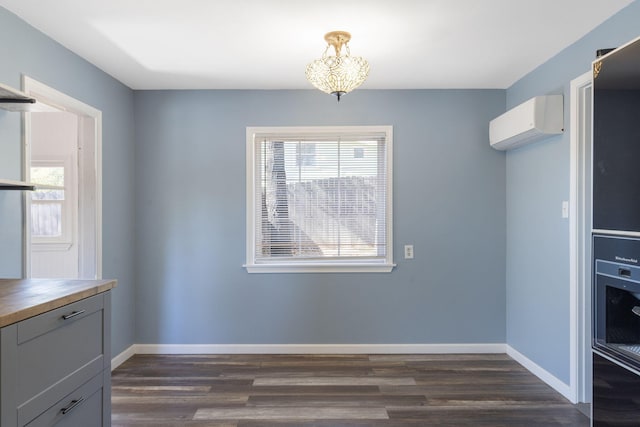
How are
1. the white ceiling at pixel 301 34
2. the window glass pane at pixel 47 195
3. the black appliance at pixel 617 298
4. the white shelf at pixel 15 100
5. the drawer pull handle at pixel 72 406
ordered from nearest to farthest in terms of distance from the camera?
the drawer pull handle at pixel 72 406, the black appliance at pixel 617 298, the white shelf at pixel 15 100, the white ceiling at pixel 301 34, the window glass pane at pixel 47 195

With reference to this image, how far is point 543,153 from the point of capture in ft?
9.27

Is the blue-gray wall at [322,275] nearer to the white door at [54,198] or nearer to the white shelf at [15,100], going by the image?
the white door at [54,198]

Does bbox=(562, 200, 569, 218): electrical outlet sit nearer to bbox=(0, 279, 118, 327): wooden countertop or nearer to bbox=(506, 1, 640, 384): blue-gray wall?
bbox=(506, 1, 640, 384): blue-gray wall

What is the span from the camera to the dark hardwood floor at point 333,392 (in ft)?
7.66

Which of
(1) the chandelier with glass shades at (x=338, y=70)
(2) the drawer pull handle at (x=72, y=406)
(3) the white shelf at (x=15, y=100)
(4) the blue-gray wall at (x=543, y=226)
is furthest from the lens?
(4) the blue-gray wall at (x=543, y=226)

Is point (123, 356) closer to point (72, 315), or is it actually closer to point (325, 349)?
point (325, 349)

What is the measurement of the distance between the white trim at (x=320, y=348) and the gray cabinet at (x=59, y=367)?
1.73 meters

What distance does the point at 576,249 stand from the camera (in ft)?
8.09

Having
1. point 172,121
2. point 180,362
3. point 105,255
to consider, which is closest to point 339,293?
point 180,362

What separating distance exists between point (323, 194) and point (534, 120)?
1772mm

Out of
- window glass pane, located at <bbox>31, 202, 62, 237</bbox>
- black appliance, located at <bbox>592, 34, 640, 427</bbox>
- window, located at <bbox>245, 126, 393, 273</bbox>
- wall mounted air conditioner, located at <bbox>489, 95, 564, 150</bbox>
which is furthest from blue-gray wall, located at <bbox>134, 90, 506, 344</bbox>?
black appliance, located at <bbox>592, 34, 640, 427</bbox>

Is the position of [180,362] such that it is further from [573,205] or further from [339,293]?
[573,205]

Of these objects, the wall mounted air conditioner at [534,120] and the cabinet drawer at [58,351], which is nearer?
the cabinet drawer at [58,351]

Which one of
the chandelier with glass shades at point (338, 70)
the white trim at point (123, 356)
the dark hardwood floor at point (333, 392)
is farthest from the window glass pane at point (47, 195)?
the chandelier with glass shades at point (338, 70)
